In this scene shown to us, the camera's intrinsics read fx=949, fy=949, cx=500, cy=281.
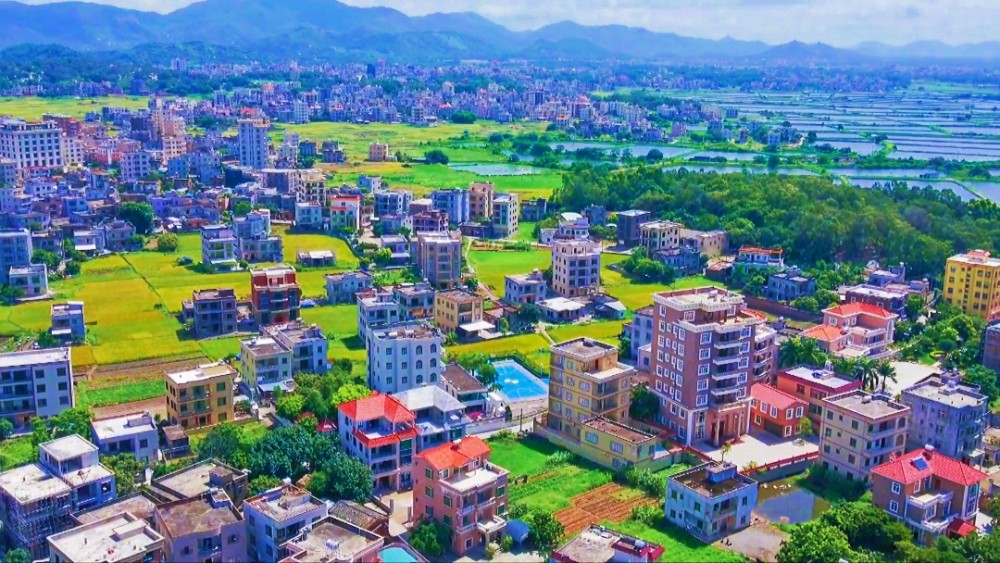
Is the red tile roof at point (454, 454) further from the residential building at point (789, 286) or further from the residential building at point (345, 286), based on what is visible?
the residential building at point (789, 286)

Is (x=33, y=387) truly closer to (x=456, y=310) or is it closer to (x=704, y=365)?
(x=456, y=310)

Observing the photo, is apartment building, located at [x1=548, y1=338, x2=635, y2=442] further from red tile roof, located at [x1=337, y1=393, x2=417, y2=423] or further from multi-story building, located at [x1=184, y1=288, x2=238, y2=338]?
multi-story building, located at [x1=184, y1=288, x2=238, y2=338]

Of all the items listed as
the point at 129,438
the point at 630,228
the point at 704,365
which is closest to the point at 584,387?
the point at 704,365

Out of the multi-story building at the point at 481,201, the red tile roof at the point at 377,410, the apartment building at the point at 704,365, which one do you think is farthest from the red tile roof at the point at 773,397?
the multi-story building at the point at 481,201

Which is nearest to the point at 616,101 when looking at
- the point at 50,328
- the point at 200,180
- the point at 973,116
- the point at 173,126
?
the point at 973,116

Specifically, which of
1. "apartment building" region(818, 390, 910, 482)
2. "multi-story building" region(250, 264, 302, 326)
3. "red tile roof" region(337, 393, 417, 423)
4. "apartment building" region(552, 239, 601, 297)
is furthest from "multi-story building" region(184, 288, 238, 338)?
"apartment building" region(818, 390, 910, 482)

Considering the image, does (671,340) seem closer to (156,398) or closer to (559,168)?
(156,398)

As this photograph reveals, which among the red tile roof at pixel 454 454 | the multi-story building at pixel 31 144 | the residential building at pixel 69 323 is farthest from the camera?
the multi-story building at pixel 31 144
